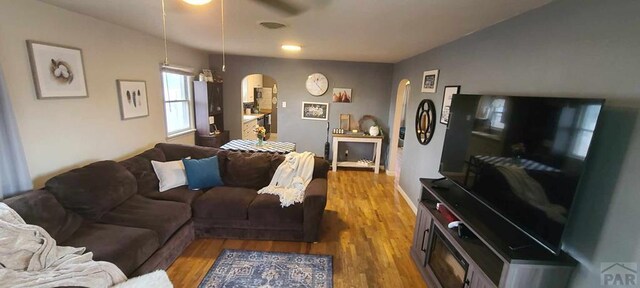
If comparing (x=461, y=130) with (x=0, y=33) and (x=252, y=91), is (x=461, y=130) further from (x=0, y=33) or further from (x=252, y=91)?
(x=252, y=91)

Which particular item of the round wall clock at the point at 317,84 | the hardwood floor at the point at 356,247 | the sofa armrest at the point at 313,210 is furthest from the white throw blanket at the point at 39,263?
the round wall clock at the point at 317,84

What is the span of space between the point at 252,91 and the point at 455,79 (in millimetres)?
6802

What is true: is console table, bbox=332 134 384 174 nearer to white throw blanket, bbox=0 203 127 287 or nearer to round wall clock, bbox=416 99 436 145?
round wall clock, bbox=416 99 436 145

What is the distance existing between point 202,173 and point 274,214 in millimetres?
1026

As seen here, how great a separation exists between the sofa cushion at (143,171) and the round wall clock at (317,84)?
10.7 ft

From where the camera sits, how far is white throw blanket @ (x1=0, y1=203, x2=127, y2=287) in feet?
4.91

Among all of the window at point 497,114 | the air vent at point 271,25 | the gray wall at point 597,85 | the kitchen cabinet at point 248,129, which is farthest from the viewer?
the kitchen cabinet at point 248,129

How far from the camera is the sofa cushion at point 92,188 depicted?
213 cm

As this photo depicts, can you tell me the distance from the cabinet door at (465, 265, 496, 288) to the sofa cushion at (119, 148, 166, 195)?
309cm

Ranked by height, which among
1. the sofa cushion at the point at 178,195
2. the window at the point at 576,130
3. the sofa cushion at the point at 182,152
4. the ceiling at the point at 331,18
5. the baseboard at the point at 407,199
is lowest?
the baseboard at the point at 407,199

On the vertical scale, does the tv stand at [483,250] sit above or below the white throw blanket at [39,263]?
above

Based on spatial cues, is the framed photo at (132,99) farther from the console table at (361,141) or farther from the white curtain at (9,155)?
the console table at (361,141)

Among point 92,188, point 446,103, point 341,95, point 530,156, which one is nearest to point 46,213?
point 92,188

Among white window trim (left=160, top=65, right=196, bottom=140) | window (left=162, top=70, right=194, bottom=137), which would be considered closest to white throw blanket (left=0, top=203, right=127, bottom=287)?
white window trim (left=160, top=65, right=196, bottom=140)
